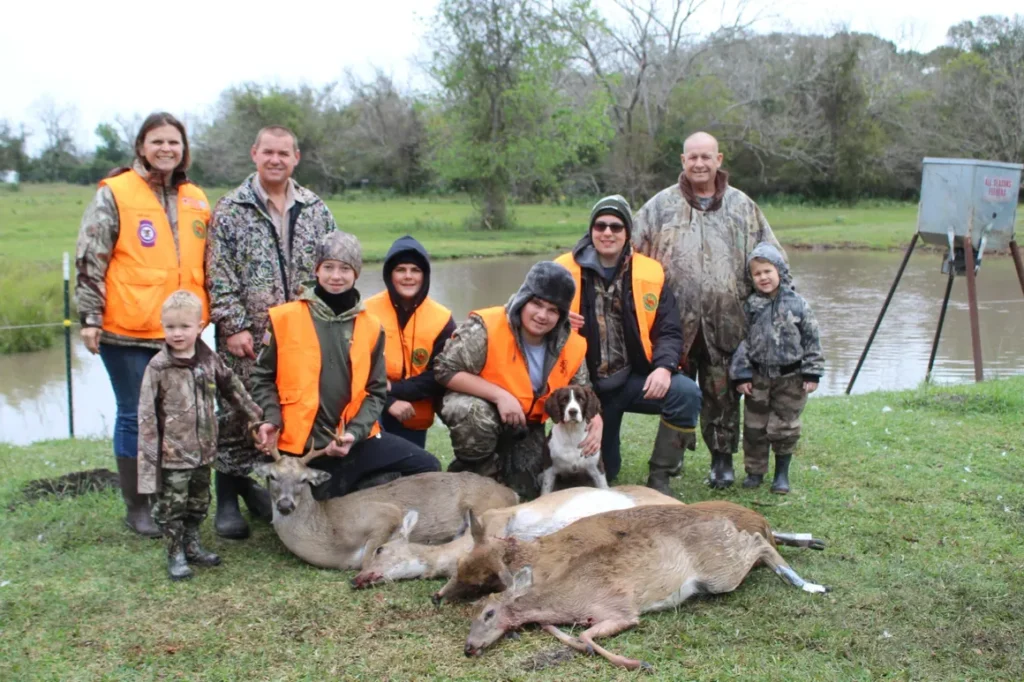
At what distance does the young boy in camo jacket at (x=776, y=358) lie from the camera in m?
6.42

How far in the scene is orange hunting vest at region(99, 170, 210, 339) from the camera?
543cm

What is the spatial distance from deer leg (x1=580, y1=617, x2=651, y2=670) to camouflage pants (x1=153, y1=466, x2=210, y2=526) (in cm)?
221

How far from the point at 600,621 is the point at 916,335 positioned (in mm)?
12366

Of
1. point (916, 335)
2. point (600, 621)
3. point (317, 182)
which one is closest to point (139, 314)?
point (600, 621)

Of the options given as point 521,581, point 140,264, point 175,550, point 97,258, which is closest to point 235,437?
point 175,550

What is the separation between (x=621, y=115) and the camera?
48438 mm

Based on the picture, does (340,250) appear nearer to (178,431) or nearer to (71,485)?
(178,431)

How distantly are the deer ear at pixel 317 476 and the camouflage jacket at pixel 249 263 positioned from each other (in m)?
1.00

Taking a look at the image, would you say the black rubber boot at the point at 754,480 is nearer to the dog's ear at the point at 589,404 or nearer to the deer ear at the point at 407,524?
the dog's ear at the point at 589,404

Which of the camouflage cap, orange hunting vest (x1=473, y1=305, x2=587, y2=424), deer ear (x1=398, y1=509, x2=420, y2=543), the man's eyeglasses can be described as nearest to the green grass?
deer ear (x1=398, y1=509, x2=420, y2=543)

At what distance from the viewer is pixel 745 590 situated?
185 inches

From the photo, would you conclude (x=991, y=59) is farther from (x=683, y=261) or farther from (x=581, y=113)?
(x=683, y=261)

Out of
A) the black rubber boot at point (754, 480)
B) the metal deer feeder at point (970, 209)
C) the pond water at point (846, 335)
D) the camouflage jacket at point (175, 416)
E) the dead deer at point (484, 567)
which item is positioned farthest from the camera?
the pond water at point (846, 335)

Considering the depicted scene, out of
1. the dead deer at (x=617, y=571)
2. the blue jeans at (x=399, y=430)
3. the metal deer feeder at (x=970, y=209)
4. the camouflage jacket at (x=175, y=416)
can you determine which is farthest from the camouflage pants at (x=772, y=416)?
the metal deer feeder at (x=970, y=209)
